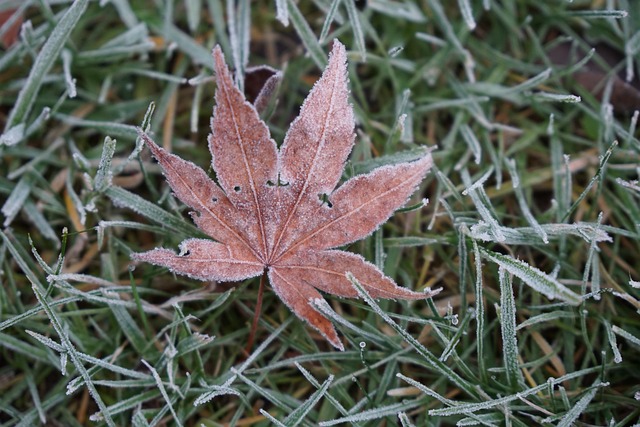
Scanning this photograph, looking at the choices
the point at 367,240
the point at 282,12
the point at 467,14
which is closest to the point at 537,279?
the point at 367,240

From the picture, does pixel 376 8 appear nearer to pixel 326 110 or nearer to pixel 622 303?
pixel 326 110

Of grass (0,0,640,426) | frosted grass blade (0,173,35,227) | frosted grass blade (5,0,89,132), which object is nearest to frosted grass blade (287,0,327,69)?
grass (0,0,640,426)

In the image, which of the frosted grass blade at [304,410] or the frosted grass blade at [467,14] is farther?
the frosted grass blade at [467,14]

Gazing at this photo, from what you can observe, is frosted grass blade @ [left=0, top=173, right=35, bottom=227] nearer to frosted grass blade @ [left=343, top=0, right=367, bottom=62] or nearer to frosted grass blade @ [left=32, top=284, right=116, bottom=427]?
frosted grass blade @ [left=32, top=284, right=116, bottom=427]

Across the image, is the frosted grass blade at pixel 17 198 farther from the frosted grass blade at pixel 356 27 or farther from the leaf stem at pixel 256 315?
the frosted grass blade at pixel 356 27

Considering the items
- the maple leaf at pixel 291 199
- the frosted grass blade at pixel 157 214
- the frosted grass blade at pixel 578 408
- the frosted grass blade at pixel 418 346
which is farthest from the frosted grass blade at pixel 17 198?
the frosted grass blade at pixel 578 408

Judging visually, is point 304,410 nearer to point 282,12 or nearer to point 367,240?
point 367,240
